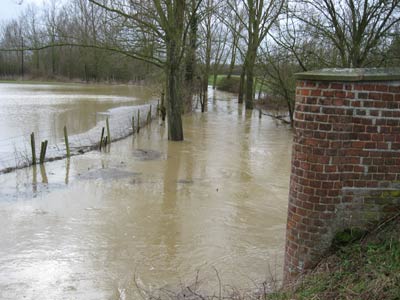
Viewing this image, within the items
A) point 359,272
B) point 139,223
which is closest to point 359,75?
point 359,272

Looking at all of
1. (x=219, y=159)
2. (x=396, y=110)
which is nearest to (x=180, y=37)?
(x=219, y=159)

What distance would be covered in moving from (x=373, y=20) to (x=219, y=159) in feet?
21.2

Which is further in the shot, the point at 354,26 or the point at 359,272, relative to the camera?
the point at 354,26

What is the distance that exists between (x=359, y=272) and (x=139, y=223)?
4.34 metres

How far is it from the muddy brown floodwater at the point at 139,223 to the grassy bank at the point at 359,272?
4.69ft

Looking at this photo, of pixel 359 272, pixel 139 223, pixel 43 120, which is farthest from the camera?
pixel 43 120

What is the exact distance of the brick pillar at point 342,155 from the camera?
12.2 ft

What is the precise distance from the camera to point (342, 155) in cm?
383

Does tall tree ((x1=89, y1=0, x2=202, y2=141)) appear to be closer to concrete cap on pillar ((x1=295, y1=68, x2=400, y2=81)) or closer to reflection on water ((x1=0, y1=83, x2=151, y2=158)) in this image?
reflection on water ((x1=0, y1=83, x2=151, y2=158))

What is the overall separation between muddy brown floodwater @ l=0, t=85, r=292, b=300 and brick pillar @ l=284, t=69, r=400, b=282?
1412 mm

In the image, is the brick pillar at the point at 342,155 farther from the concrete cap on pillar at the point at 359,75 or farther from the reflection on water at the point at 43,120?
the reflection on water at the point at 43,120

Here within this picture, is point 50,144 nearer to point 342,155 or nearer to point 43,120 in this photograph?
point 43,120

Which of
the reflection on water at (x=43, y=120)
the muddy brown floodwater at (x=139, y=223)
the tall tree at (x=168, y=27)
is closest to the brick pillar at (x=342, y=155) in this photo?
the muddy brown floodwater at (x=139, y=223)

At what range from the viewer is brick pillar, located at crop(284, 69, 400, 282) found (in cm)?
372
